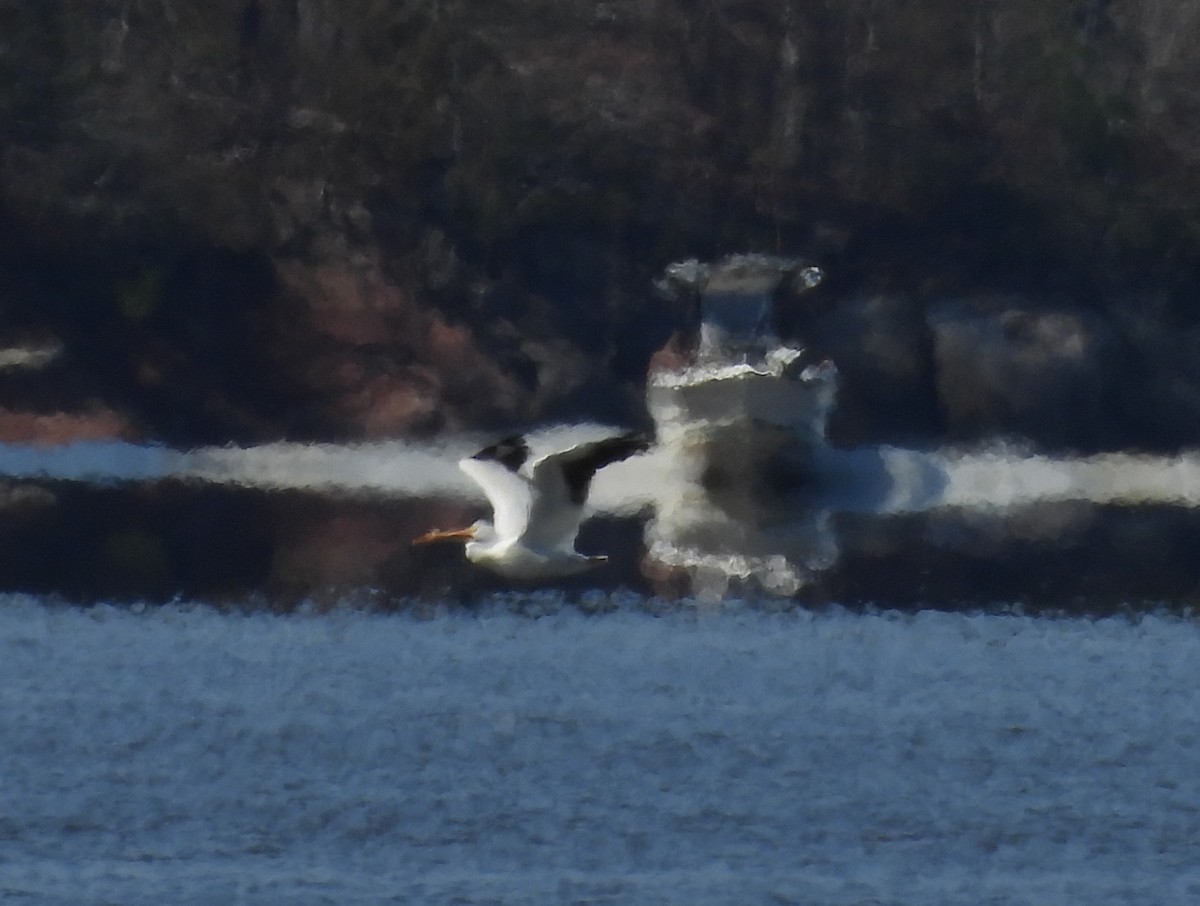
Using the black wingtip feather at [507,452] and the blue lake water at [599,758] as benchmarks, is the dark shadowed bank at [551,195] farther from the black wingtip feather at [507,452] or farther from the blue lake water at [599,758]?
the black wingtip feather at [507,452]

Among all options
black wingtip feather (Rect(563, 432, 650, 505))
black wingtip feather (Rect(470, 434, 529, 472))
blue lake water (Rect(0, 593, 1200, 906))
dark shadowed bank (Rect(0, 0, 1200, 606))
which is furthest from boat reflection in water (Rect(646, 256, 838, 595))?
black wingtip feather (Rect(470, 434, 529, 472))

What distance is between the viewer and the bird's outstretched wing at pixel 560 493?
10.8 meters

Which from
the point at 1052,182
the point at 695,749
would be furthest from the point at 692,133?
the point at 695,749

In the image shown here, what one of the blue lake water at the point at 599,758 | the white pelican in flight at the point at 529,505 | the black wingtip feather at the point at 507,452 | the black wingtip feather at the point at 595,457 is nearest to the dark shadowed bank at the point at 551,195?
the blue lake water at the point at 599,758

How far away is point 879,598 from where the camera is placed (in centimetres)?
1920

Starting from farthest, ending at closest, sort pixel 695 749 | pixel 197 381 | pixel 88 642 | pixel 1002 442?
pixel 197 381 < pixel 1002 442 < pixel 88 642 < pixel 695 749

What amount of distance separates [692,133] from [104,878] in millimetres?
13430

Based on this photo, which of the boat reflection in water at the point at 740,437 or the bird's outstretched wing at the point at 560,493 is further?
the boat reflection in water at the point at 740,437

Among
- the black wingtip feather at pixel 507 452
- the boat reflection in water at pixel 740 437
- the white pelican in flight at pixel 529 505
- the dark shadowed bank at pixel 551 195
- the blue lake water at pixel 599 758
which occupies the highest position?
the dark shadowed bank at pixel 551 195

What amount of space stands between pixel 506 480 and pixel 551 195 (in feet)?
37.2

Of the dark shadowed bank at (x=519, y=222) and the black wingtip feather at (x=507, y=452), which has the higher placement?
the dark shadowed bank at (x=519, y=222)

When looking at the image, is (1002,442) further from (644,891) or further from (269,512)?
(644,891)

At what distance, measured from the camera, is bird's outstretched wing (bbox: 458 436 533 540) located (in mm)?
10922

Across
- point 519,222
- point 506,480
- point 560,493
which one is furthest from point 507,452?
point 519,222
